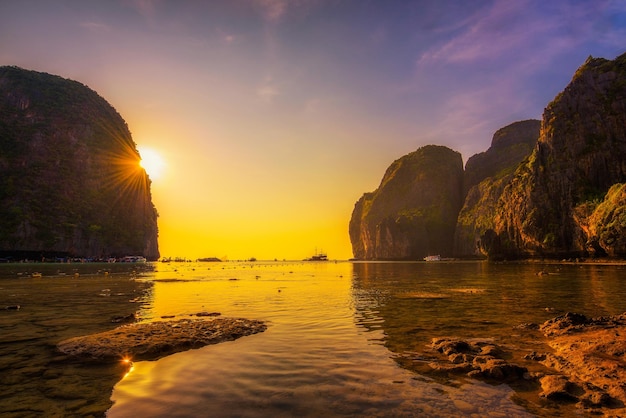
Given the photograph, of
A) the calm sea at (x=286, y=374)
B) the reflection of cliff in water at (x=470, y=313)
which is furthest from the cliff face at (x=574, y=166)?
the calm sea at (x=286, y=374)

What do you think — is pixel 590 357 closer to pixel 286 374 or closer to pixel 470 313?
pixel 286 374

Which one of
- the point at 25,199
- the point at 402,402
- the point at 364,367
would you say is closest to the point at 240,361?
the point at 364,367

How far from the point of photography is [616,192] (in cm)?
8719

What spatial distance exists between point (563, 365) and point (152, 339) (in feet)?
47.6

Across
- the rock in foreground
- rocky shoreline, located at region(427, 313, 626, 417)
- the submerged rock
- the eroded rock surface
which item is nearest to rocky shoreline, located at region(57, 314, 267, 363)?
the rock in foreground

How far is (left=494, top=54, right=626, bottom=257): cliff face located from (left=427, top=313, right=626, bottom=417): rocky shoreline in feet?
322

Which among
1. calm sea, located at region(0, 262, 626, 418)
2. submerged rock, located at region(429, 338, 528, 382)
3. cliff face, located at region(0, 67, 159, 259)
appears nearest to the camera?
calm sea, located at region(0, 262, 626, 418)

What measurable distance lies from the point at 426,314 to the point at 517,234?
123 meters

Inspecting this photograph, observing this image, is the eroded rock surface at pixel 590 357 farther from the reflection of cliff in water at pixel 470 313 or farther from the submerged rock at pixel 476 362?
the submerged rock at pixel 476 362

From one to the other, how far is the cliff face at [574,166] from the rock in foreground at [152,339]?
10523 centimetres

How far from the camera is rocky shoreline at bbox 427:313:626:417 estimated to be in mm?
8617

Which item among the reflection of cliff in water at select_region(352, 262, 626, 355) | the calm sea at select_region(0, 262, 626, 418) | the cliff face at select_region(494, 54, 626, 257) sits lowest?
the reflection of cliff in water at select_region(352, 262, 626, 355)

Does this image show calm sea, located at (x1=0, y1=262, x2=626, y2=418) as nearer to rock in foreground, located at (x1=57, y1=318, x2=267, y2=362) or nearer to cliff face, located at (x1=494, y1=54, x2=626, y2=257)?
rock in foreground, located at (x1=57, y1=318, x2=267, y2=362)

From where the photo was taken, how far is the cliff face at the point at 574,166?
338ft
